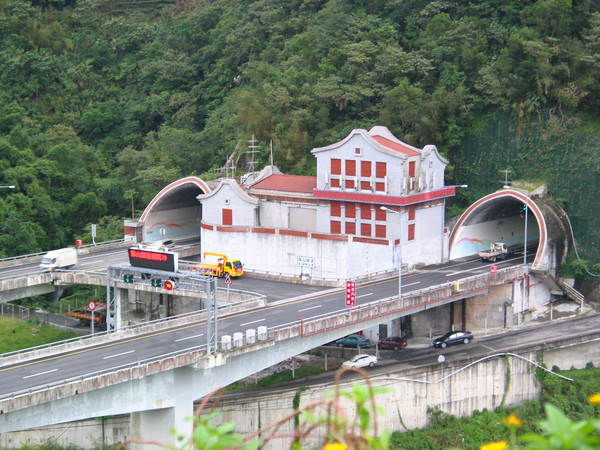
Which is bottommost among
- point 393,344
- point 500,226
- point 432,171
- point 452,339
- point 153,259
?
point 393,344

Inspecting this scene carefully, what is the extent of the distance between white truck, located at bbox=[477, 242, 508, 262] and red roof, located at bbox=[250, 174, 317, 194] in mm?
13029

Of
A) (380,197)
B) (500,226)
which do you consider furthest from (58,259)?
(500,226)

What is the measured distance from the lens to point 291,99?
87812mm

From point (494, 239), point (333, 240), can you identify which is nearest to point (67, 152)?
point (333, 240)

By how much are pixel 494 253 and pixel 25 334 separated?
3272 centimetres

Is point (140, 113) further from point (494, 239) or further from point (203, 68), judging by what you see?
point (494, 239)

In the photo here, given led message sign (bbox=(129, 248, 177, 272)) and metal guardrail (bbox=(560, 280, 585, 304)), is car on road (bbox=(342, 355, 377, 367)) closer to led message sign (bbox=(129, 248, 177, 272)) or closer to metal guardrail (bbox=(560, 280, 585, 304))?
led message sign (bbox=(129, 248, 177, 272))

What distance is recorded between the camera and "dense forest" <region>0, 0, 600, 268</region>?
259 feet

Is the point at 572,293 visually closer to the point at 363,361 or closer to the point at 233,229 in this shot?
the point at 363,361

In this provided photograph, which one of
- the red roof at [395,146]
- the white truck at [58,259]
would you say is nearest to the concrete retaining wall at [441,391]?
the red roof at [395,146]

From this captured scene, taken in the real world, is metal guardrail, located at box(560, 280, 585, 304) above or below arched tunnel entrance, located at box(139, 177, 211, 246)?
below

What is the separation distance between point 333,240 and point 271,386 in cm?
1542

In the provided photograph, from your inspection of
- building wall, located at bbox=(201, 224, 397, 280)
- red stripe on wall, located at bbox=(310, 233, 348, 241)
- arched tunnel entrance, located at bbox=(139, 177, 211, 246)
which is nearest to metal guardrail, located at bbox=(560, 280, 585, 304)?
building wall, located at bbox=(201, 224, 397, 280)

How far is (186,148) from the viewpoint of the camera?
9394cm
